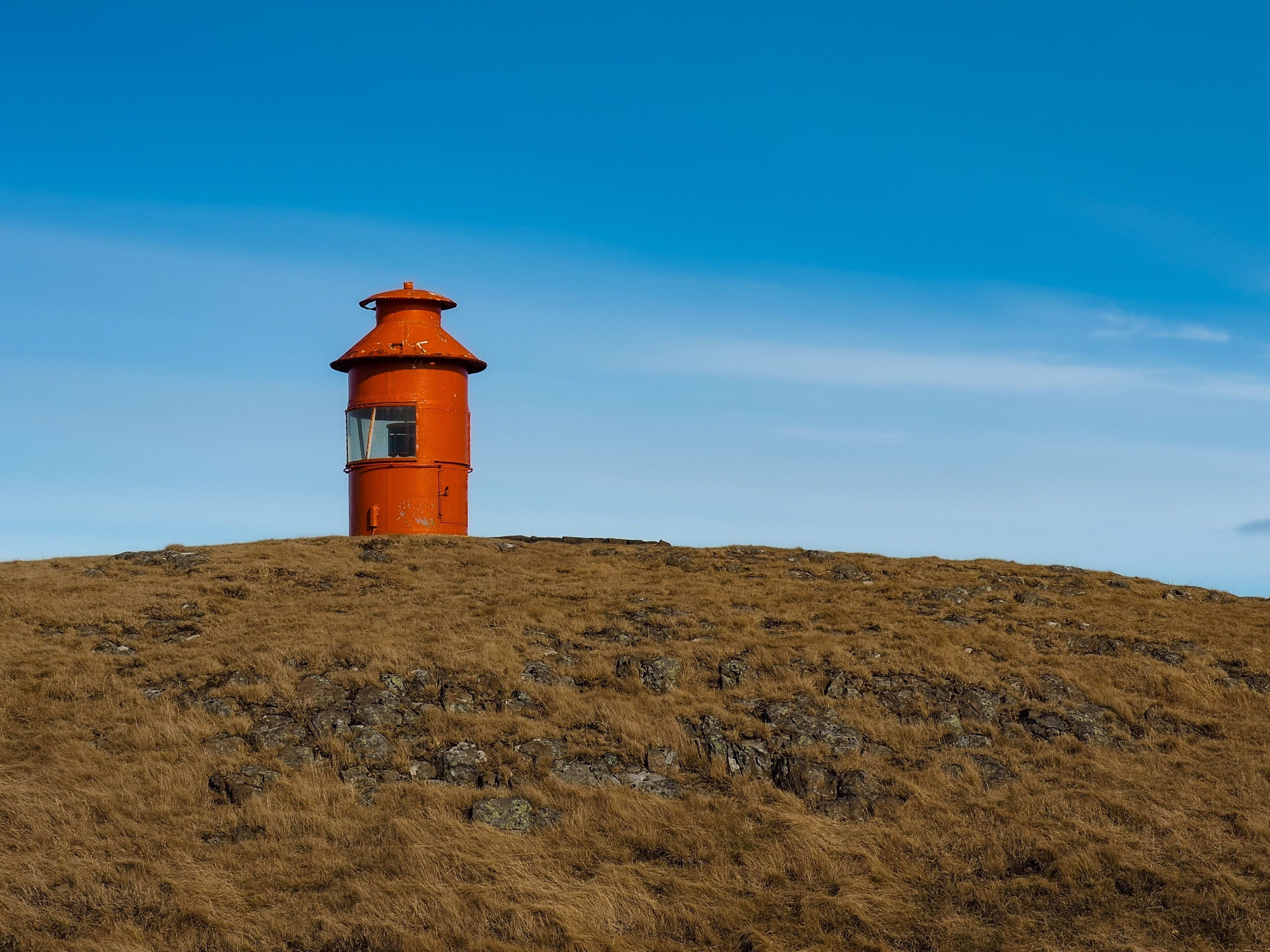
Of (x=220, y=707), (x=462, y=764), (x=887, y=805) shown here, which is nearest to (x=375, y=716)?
(x=462, y=764)

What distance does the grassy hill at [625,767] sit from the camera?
1084 centimetres

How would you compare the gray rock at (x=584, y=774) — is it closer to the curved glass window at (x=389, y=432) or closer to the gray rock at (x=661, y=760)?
the gray rock at (x=661, y=760)

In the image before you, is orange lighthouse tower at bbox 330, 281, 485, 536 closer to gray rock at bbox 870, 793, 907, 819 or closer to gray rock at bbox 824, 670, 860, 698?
gray rock at bbox 824, 670, 860, 698

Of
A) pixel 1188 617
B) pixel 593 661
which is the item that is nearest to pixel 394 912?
pixel 593 661

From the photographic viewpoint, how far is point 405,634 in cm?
1836

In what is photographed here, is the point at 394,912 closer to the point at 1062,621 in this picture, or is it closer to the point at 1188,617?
the point at 1062,621

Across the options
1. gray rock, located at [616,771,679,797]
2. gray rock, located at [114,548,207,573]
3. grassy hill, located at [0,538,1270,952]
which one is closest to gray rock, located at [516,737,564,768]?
grassy hill, located at [0,538,1270,952]

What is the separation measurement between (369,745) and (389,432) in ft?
48.8

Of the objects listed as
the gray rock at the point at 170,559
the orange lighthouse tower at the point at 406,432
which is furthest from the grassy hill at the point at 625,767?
the orange lighthouse tower at the point at 406,432

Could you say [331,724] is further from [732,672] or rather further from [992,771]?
[992,771]

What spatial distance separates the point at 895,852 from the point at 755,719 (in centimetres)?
352

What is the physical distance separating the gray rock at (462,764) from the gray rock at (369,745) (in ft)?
2.54

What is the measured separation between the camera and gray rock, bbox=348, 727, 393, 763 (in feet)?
47.3

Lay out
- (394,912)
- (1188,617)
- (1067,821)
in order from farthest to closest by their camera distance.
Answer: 1. (1188,617)
2. (1067,821)
3. (394,912)
